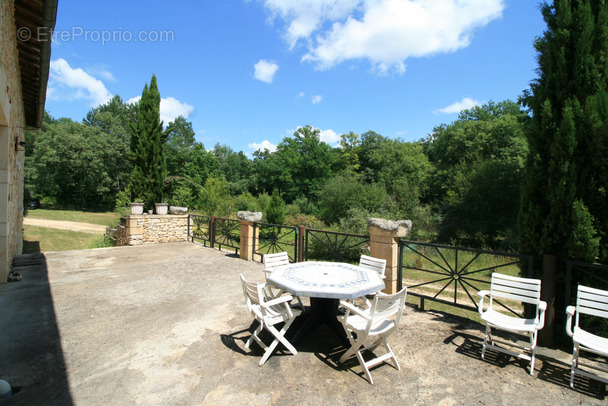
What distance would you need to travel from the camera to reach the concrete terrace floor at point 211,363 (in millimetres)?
2256

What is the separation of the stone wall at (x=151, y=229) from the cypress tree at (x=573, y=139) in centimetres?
1017

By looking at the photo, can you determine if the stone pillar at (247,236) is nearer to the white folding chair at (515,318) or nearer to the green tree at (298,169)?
the white folding chair at (515,318)

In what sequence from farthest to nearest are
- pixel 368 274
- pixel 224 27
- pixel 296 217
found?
1. pixel 296 217
2. pixel 224 27
3. pixel 368 274

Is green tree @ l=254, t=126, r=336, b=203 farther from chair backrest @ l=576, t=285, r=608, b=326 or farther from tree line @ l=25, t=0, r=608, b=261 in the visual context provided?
chair backrest @ l=576, t=285, r=608, b=326

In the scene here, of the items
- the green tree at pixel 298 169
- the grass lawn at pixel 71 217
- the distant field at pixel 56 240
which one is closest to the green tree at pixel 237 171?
the green tree at pixel 298 169

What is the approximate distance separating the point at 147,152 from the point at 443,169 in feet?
67.7

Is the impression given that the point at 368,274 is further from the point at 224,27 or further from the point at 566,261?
the point at 224,27

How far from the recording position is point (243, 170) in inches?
1539

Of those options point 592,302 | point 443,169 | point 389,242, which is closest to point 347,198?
point 443,169

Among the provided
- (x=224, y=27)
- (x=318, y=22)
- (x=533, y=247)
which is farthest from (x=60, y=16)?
(x=533, y=247)

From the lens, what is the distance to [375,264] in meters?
3.99

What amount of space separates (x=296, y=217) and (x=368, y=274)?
18671mm

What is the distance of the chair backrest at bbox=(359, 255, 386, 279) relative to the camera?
12.8 feet

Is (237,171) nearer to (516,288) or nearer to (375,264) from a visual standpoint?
(375,264)
